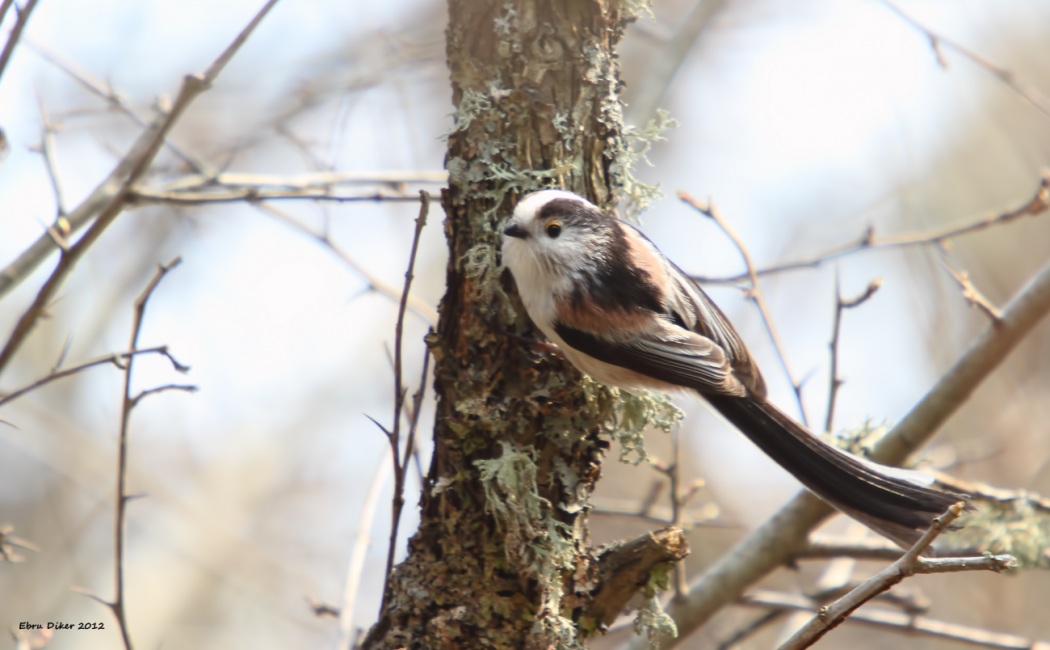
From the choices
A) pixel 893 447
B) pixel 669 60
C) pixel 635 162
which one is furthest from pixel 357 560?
pixel 669 60

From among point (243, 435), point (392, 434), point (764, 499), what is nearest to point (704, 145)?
point (764, 499)

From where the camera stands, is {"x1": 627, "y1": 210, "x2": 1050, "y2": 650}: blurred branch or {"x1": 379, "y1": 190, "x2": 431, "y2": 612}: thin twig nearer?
{"x1": 379, "y1": 190, "x2": 431, "y2": 612}: thin twig

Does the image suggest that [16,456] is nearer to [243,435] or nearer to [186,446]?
[186,446]

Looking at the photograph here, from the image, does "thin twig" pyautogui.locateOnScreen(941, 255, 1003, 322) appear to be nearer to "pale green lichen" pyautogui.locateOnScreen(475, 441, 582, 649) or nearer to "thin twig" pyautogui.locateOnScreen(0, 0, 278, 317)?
"pale green lichen" pyautogui.locateOnScreen(475, 441, 582, 649)

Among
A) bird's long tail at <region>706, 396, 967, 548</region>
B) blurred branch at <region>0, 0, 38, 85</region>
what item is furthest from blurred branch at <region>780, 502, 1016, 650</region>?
blurred branch at <region>0, 0, 38, 85</region>

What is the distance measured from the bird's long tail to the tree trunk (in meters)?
0.57

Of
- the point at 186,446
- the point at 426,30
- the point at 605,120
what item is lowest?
the point at 605,120

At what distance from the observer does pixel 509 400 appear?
6.30 feet

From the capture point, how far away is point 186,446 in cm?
591

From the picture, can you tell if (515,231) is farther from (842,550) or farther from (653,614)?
(842,550)

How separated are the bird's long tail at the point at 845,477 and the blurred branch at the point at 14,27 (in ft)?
6.05

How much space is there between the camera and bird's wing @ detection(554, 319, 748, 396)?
2.01 meters

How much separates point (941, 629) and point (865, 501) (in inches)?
24.2

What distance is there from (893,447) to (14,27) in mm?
2525
